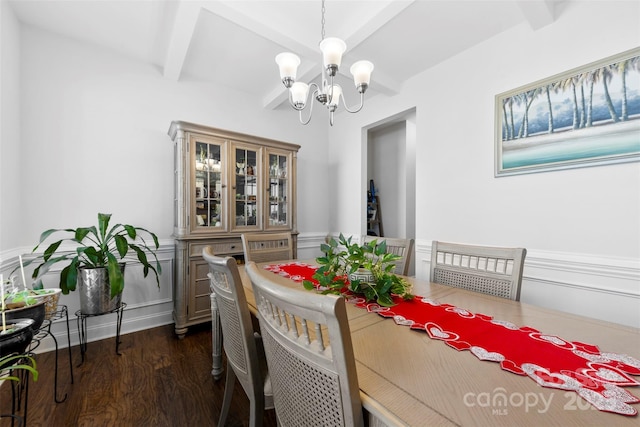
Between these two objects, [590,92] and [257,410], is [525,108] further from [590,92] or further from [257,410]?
[257,410]

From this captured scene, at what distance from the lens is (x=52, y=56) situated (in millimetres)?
2271

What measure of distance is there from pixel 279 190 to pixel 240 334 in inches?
89.5

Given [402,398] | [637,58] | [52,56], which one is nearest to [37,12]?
[52,56]

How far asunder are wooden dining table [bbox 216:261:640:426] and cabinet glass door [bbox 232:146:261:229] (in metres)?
2.14

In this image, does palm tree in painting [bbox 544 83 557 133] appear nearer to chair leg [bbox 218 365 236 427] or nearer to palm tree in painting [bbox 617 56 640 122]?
palm tree in painting [bbox 617 56 640 122]

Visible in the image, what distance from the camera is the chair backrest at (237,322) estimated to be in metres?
1.00

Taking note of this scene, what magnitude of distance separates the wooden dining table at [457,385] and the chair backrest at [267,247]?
1360mm

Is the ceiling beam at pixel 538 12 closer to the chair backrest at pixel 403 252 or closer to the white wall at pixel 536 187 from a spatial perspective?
the white wall at pixel 536 187

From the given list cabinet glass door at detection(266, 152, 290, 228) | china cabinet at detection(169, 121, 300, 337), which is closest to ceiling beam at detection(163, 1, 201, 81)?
china cabinet at detection(169, 121, 300, 337)

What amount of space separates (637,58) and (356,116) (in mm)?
2449

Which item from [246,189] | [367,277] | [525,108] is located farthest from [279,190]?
[525,108]

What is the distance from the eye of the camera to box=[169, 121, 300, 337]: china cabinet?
2.49 meters

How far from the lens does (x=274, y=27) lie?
6.75 ft

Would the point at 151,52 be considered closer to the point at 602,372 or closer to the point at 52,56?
the point at 52,56
